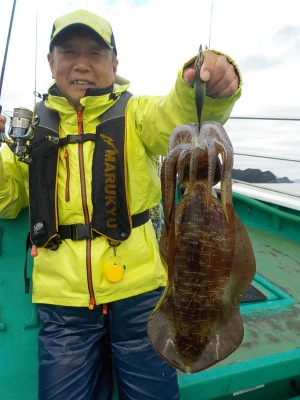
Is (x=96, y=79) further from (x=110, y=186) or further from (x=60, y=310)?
(x=60, y=310)

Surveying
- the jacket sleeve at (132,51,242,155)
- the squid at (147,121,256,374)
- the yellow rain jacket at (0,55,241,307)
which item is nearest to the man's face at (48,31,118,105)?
the yellow rain jacket at (0,55,241,307)

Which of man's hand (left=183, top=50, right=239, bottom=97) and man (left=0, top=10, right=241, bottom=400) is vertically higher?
man's hand (left=183, top=50, right=239, bottom=97)

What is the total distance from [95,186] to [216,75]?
45.9 inches

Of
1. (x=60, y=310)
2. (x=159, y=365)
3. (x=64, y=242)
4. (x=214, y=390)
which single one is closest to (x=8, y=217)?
(x=64, y=242)

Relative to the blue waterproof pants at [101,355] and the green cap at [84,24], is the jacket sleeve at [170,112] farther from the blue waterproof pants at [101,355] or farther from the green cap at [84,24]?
the blue waterproof pants at [101,355]

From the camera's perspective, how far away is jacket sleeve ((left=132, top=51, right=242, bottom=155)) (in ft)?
5.87

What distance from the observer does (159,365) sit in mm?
2121

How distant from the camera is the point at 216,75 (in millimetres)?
1564

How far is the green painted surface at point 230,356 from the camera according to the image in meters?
2.24

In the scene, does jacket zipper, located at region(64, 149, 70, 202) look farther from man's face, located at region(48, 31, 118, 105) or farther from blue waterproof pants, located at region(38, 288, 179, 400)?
blue waterproof pants, located at region(38, 288, 179, 400)

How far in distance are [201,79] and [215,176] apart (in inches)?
16.8

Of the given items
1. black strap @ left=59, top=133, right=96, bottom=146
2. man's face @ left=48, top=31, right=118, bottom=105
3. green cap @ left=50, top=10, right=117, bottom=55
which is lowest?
black strap @ left=59, top=133, right=96, bottom=146

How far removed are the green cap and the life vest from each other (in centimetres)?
55

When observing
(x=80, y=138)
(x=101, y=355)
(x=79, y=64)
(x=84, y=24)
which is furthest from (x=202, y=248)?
(x=84, y=24)
